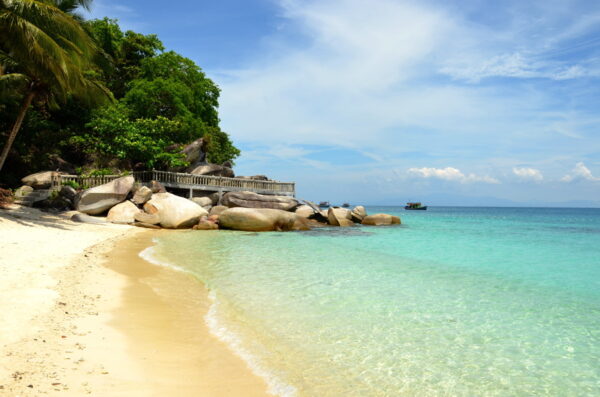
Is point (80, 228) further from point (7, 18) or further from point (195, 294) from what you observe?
point (195, 294)

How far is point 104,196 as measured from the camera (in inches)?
761

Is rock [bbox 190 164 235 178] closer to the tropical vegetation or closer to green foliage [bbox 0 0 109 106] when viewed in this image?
the tropical vegetation

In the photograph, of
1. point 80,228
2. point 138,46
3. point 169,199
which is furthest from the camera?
point 138,46

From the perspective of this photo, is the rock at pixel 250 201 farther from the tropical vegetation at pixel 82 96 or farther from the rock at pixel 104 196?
the rock at pixel 104 196

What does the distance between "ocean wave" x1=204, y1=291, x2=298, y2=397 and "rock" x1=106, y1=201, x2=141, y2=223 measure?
1429 centimetres

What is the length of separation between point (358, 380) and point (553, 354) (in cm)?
280

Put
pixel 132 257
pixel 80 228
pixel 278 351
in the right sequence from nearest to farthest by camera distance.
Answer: pixel 278 351 → pixel 132 257 → pixel 80 228

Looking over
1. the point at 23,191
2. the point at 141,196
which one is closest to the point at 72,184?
the point at 23,191

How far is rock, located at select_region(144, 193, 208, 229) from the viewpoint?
19.5 m

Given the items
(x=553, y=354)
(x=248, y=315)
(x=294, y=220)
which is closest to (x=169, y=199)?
(x=294, y=220)

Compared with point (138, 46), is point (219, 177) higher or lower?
lower

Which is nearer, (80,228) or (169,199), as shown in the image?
(80,228)

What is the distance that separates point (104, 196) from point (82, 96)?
5.27 m

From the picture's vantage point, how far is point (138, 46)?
32.4m
